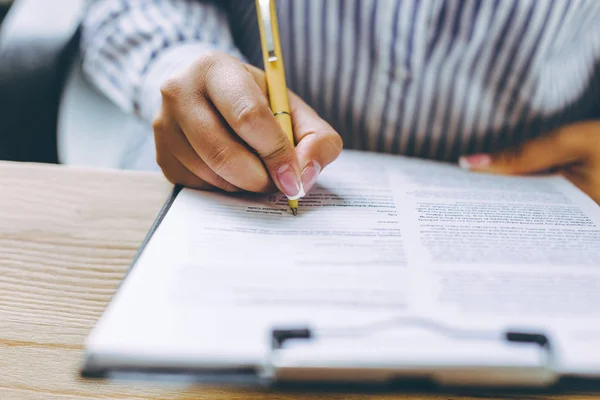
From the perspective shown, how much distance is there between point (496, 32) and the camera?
20.2 inches

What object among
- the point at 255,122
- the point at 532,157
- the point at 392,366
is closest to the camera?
the point at 392,366

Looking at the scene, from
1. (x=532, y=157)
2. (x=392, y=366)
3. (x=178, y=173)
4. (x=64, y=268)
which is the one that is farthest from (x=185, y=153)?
(x=532, y=157)

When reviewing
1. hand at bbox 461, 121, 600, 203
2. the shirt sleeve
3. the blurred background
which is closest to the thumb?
hand at bbox 461, 121, 600, 203

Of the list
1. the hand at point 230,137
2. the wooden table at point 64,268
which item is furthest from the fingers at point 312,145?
the wooden table at point 64,268

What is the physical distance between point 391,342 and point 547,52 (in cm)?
45

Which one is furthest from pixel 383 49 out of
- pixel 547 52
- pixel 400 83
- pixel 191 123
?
pixel 191 123

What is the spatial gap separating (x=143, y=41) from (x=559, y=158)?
1.55 feet

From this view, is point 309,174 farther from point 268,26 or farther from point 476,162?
point 476,162

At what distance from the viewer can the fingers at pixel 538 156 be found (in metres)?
0.48

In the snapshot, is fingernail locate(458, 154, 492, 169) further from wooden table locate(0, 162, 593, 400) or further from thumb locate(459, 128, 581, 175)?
wooden table locate(0, 162, 593, 400)

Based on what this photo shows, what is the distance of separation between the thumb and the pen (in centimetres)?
23

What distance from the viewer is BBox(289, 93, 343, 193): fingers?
1.13 feet

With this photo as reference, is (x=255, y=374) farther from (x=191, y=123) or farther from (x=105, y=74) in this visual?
(x=105, y=74)

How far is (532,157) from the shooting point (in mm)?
480
